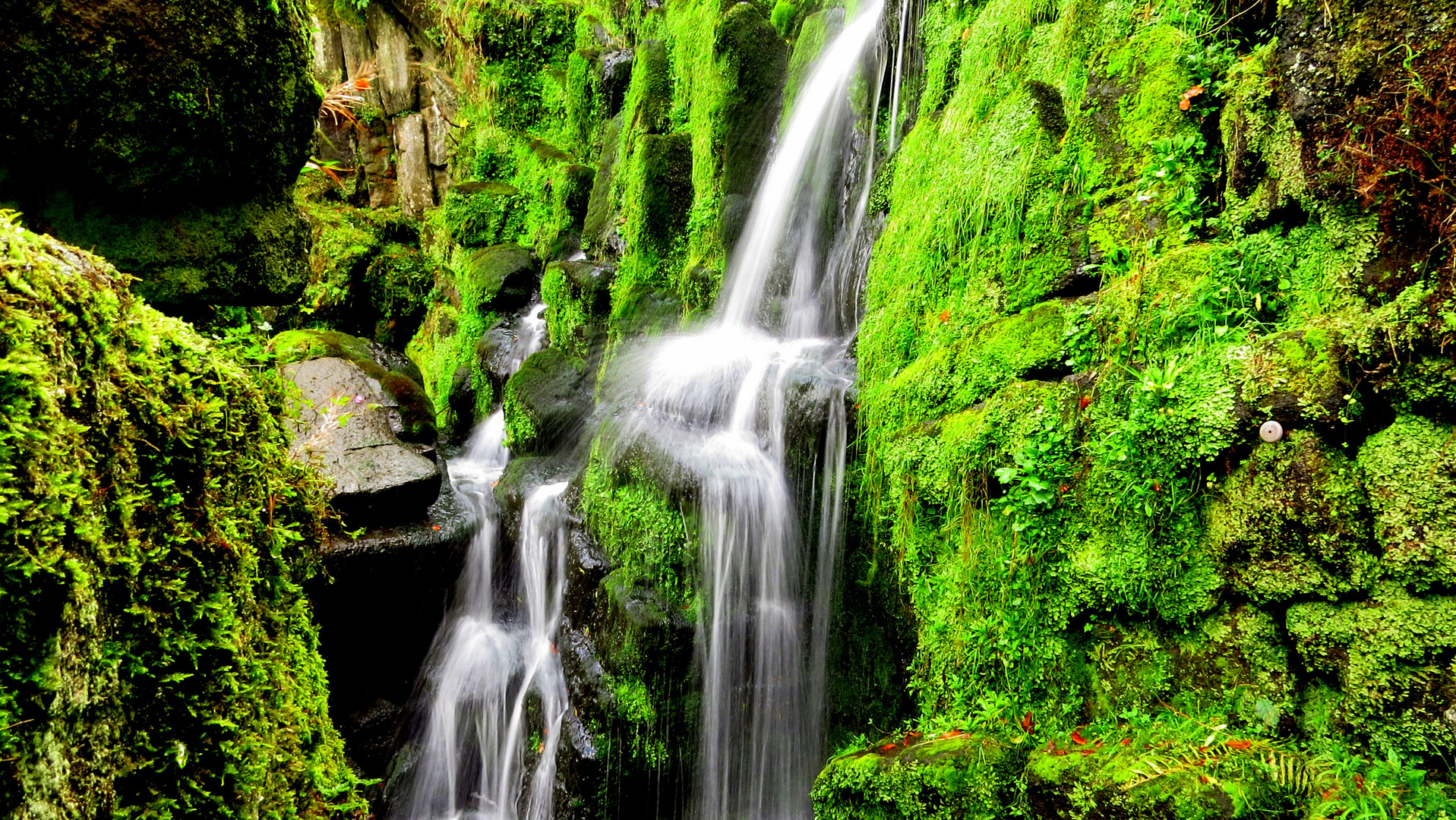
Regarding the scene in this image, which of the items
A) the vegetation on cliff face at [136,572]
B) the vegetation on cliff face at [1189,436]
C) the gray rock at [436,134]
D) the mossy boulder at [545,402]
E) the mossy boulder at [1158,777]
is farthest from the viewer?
the gray rock at [436,134]

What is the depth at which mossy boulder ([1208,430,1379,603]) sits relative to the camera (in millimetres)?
2627

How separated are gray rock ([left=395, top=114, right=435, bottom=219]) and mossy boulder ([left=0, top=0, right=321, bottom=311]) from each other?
13.8 meters

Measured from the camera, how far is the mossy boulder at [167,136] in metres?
2.23

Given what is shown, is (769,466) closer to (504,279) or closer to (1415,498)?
(1415,498)

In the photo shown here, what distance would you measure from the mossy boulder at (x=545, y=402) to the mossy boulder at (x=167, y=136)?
4.92 metres

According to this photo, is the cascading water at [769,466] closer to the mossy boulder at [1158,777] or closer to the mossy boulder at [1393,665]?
the mossy boulder at [1158,777]

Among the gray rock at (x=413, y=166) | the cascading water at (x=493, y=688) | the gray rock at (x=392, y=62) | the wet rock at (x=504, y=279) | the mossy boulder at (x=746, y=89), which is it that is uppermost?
the gray rock at (x=392, y=62)

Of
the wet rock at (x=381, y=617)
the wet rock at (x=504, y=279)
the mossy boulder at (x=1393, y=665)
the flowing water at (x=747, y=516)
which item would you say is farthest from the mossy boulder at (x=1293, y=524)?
the wet rock at (x=504, y=279)

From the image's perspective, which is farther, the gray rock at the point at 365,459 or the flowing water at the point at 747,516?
the gray rock at the point at 365,459

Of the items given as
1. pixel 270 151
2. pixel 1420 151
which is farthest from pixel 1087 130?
pixel 270 151

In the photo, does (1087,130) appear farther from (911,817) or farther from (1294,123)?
(911,817)

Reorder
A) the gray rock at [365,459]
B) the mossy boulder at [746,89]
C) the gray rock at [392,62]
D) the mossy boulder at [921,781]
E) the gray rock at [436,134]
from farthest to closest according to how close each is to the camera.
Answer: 1. the gray rock at [392,62]
2. the gray rock at [436,134]
3. the mossy boulder at [746,89]
4. the gray rock at [365,459]
5. the mossy boulder at [921,781]

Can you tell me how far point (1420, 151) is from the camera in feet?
8.73

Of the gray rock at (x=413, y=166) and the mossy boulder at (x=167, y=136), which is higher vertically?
the gray rock at (x=413, y=166)
